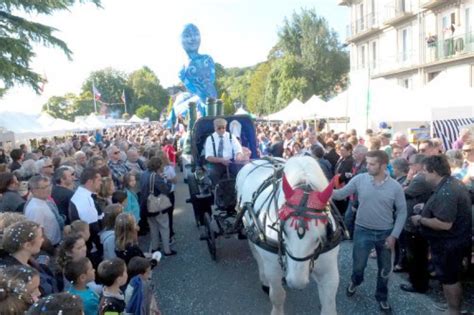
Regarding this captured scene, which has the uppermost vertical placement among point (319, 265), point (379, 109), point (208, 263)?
point (379, 109)

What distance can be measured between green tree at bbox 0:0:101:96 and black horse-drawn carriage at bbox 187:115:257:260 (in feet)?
14.0

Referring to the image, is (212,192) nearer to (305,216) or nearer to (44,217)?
(44,217)

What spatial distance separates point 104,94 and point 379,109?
87496 mm

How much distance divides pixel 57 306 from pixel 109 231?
7.96ft

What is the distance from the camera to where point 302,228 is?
3.33m

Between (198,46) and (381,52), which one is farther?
(381,52)

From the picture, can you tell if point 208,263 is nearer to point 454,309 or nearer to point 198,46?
point 454,309

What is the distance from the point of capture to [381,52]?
30562 millimetres

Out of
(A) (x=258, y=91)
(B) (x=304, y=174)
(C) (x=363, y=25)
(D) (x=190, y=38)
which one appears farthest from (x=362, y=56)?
(B) (x=304, y=174)

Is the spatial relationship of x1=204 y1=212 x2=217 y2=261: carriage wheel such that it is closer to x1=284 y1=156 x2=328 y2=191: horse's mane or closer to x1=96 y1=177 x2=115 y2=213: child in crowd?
x1=96 y1=177 x2=115 y2=213: child in crowd

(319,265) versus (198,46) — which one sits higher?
(198,46)

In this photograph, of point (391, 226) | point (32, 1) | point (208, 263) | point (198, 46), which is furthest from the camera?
point (198, 46)

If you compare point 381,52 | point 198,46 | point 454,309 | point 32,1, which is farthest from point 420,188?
point 381,52

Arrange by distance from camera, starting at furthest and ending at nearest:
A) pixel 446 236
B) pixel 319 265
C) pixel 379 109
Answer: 1. pixel 379 109
2. pixel 446 236
3. pixel 319 265
